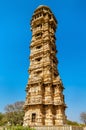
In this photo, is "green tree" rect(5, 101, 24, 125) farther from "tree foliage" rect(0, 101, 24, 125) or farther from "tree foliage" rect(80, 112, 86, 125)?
"tree foliage" rect(80, 112, 86, 125)

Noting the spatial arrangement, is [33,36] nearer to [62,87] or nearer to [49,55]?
[49,55]

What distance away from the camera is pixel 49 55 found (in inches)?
1560

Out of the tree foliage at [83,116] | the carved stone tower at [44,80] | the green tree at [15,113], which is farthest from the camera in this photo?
the tree foliage at [83,116]

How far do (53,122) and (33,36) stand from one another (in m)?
23.6

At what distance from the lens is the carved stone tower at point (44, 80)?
110 feet

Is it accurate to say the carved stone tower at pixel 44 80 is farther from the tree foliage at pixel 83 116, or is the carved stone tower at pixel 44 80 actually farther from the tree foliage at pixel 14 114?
the tree foliage at pixel 83 116

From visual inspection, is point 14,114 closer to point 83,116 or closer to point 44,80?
point 44,80

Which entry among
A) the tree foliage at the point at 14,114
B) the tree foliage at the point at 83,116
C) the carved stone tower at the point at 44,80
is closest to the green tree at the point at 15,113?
the tree foliage at the point at 14,114

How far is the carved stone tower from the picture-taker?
110ft

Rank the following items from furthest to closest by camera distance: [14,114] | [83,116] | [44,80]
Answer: [83,116], [14,114], [44,80]

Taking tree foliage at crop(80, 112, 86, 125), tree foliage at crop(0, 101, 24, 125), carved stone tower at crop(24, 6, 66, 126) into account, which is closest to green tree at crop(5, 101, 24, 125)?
tree foliage at crop(0, 101, 24, 125)

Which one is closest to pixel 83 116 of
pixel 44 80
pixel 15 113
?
pixel 15 113

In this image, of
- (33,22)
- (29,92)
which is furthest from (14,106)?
(33,22)

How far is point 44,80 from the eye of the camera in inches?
1464
